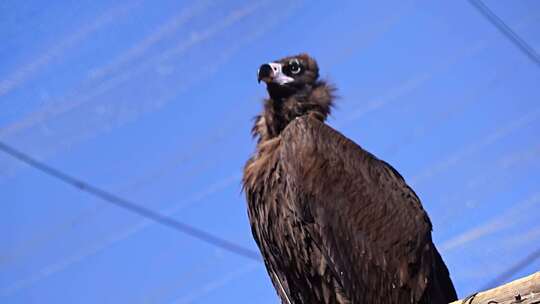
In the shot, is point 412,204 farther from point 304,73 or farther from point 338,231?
point 304,73

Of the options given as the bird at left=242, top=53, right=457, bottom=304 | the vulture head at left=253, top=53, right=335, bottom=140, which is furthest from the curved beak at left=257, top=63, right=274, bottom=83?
the bird at left=242, top=53, right=457, bottom=304

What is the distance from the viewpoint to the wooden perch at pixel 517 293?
3.28 meters

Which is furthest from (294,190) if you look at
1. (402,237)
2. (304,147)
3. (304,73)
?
(304,73)

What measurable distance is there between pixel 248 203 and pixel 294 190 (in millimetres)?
521

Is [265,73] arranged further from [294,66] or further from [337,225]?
[337,225]

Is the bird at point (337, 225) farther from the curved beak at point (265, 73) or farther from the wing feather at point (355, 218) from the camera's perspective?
the curved beak at point (265, 73)

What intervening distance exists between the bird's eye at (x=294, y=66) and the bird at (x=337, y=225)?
75 cm

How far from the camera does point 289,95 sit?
659cm

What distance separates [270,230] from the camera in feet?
19.5

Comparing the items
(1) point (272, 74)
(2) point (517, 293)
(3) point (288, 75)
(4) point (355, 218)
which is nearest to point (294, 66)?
(3) point (288, 75)

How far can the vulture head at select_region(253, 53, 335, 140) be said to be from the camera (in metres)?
6.43

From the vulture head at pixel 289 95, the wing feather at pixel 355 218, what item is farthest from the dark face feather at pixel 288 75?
the wing feather at pixel 355 218

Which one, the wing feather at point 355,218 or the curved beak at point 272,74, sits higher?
the curved beak at point 272,74

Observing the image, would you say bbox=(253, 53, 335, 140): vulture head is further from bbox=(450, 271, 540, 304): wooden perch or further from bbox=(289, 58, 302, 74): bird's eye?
bbox=(450, 271, 540, 304): wooden perch
